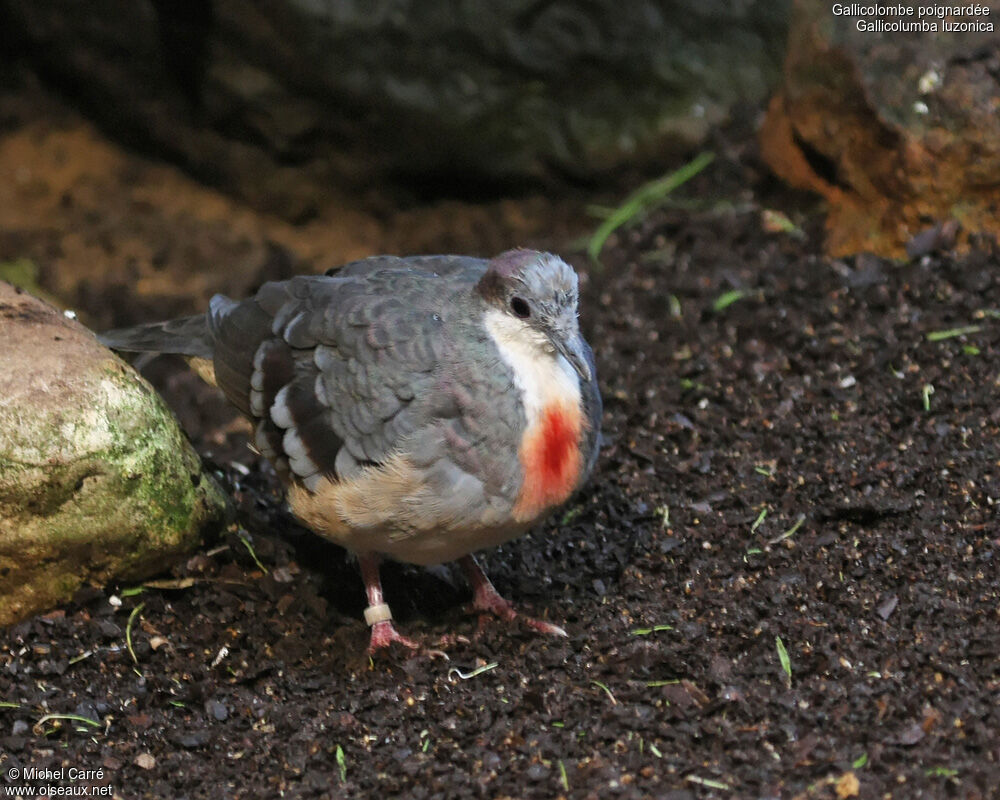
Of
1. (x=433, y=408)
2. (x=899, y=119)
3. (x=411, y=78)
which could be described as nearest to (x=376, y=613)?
(x=433, y=408)

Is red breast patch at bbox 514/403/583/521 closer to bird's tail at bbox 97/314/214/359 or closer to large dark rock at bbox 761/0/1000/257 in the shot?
bird's tail at bbox 97/314/214/359

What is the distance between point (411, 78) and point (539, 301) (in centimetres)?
349

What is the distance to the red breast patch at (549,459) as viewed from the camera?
3.72m

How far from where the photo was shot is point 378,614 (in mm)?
4211

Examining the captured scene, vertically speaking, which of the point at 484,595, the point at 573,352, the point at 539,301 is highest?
the point at 539,301

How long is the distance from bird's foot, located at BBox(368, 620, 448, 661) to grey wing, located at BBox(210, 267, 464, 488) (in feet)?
1.95

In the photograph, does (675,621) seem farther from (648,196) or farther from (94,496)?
(648,196)

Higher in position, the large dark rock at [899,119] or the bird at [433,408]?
the large dark rock at [899,119]

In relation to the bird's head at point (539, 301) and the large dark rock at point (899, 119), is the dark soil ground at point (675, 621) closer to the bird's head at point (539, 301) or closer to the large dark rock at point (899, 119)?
the large dark rock at point (899, 119)

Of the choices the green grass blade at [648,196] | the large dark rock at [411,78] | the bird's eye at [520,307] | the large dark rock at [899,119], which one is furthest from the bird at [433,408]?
the large dark rock at [411,78]

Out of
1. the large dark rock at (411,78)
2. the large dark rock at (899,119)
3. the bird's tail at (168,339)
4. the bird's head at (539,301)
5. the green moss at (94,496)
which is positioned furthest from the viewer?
the large dark rock at (411,78)

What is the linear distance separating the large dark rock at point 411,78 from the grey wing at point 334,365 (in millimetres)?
2700

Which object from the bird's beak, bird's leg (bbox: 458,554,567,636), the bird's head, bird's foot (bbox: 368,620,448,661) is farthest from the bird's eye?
bird's foot (bbox: 368,620,448,661)

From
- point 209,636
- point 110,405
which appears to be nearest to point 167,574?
point 209,636
